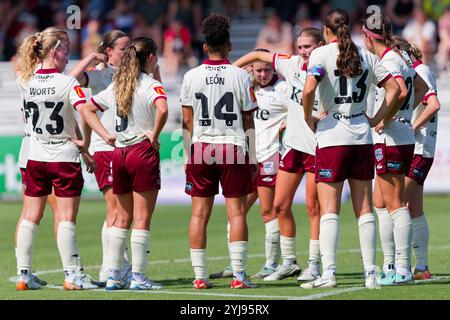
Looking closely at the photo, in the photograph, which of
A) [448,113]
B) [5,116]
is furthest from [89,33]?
[448,113]

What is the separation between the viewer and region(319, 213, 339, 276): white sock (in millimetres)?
10000

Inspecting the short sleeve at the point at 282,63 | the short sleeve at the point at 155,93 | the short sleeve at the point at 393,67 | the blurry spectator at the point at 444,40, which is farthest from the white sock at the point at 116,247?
the blurry spectator at the point at 444,40

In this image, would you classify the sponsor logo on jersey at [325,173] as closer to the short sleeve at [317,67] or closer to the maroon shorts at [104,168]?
the short sleeve at [317,67]

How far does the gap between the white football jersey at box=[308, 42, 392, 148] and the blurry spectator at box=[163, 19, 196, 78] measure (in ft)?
56.1

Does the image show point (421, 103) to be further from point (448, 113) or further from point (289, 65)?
point (448, 113)

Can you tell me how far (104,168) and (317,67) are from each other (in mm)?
2753

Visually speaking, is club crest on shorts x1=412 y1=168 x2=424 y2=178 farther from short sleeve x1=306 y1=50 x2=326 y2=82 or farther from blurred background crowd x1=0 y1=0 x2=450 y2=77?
blurred background crowd x1=0 y1=0 x2=450 y2=77

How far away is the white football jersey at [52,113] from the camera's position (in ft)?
33.9

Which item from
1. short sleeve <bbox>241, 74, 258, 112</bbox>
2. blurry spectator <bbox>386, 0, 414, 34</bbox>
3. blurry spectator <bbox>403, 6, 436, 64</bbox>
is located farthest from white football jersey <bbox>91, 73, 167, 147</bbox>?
blurry spectator <bbox>386, 0, 414, 34</bbox>

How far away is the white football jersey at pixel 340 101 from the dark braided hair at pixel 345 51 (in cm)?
7

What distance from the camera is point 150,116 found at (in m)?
10.2

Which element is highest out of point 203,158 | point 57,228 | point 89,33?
point 89,33
